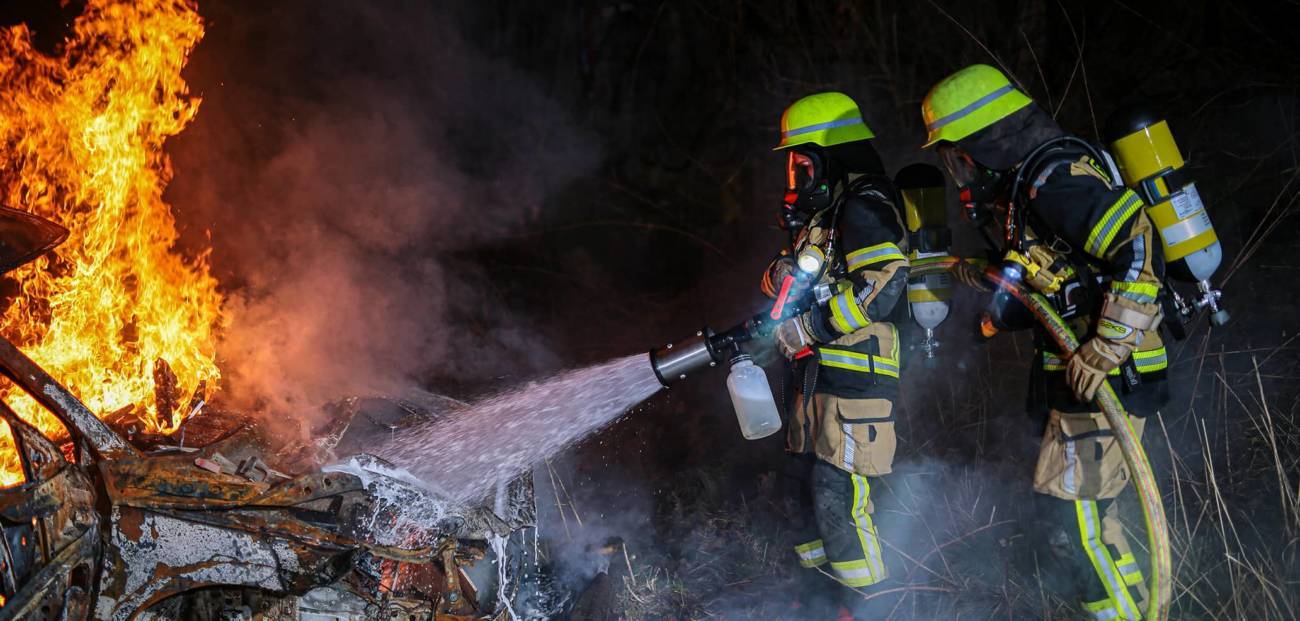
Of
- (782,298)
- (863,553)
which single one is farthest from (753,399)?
(863,553)

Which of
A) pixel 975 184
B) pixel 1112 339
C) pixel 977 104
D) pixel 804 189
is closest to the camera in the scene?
pixel 1112 339

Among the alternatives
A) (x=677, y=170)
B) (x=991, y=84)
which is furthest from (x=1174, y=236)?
(x=677, y=170)

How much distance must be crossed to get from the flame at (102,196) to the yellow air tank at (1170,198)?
16.6 feet

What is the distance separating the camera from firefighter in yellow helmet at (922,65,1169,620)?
3268mm

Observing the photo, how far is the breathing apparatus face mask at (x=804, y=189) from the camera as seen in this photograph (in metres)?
4.14

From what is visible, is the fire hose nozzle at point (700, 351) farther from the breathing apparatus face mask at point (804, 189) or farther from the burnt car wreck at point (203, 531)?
the burnt car wreck at point (203, 531)

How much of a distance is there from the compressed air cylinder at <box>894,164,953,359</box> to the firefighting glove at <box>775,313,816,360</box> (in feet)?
2.01

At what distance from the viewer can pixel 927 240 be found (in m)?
4.30

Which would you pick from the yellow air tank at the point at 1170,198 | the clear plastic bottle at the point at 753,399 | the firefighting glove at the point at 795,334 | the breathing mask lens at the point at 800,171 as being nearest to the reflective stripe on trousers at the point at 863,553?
the clear plastic bottle at the point at 753,399

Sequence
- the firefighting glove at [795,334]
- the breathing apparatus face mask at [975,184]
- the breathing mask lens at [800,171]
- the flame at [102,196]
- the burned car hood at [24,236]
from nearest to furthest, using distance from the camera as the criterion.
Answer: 1. the burned car hood at [24,236]
2. the breathing apparatus face mask at [975,184]
3. the firefighting glove at [795,334]
4. the breathing mask lens at [800,171]
5. the flame at [102,196]

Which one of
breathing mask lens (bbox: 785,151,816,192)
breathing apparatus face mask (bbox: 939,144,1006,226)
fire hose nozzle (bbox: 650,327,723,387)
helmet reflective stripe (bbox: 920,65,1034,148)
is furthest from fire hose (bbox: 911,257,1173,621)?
fire hose nozzle (bbox: 650,327,723,387)

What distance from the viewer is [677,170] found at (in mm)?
8164

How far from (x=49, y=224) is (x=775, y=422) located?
330 centimetres

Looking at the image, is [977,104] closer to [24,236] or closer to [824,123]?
[824,123]
